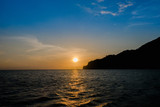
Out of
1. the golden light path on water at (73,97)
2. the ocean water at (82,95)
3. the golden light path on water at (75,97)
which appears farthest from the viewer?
the golden light path on water at (73,97)

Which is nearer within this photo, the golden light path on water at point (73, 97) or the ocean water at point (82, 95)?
the ocean water at point (82, 95)

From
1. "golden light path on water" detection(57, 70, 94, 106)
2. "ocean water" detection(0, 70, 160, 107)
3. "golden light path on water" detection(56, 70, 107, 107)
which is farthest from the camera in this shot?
"golden light path on water" detection(57, 70, 94, 106)

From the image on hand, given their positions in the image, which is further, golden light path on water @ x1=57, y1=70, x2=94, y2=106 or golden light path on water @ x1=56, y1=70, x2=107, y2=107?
golden light path on water @ x1=57, y1=70, x2=94, y2=106

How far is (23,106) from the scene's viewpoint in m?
10.7

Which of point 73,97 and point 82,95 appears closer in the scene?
point 73,97

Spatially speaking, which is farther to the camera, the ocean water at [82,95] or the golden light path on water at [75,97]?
the golden light path on water at [75,97]

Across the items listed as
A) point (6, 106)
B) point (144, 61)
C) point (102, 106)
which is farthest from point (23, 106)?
point (144, 61)

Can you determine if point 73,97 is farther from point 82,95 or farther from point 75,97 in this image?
point 82,95

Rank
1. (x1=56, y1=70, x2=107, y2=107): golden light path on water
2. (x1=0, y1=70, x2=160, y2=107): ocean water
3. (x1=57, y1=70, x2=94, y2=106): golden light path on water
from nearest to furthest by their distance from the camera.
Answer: (x1=0, y1=70, x2=160, y2=107): ocean water < (x1=56, y1=70, x2=107, y2=107): golden light path on water < (x1=57, y1=70, x2=94, y2=106): golden light path on water

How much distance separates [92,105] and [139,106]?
4.48m

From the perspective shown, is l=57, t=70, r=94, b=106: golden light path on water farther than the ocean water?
Yes

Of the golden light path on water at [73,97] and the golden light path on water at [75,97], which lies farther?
the golden light path on water at [73,97]

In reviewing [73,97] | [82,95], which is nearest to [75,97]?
[73,97]

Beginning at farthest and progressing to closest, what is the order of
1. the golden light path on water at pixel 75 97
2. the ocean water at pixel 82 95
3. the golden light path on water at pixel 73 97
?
the golden light path on water at pixel 73 97, the golden light path on water at pixel 75 97, the ocean water at pixel 82 95
